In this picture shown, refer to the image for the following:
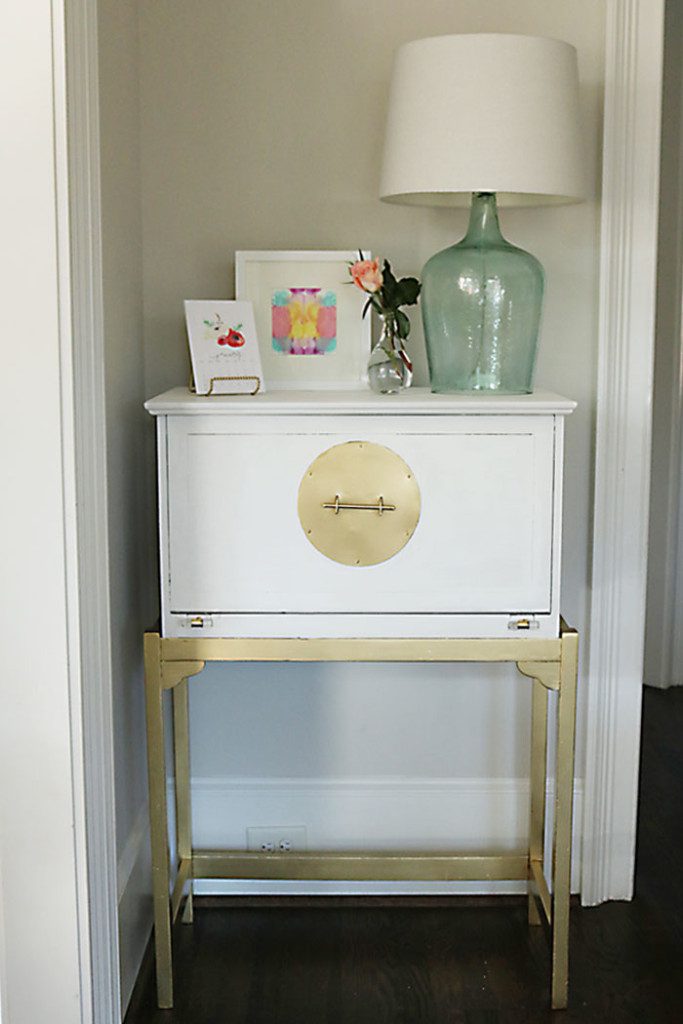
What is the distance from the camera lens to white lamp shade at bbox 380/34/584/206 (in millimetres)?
2227

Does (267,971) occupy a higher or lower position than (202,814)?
lower

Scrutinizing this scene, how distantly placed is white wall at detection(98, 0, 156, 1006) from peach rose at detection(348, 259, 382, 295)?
0.44 meters

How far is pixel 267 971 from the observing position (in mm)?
2465

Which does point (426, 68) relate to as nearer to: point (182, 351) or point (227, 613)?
point (182, 351)

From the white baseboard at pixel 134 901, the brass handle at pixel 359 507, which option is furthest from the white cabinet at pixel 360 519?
the white baseboard at pixel 134 901

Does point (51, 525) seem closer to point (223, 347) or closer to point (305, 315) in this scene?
point (223, 347)

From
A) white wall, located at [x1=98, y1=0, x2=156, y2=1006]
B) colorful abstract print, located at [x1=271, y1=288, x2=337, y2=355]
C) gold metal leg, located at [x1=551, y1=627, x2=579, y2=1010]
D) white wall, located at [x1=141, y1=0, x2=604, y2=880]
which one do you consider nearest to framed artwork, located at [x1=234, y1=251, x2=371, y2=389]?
colorful abstract print, located at [x1=271, y1=288, x2=337, y2=355]

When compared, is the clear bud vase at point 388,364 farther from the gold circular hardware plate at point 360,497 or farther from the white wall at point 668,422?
the white wall at point 668,422

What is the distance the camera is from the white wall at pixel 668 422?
13.6ft

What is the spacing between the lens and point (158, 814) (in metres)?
2.31

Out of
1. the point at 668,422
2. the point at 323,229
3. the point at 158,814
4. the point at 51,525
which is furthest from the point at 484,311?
the point at 668,422

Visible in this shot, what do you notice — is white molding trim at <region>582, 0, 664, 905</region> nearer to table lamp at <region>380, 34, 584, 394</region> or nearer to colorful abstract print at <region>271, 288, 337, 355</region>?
table lamp at <region>380, 34, 584, 394</region>

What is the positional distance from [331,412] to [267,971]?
1.08 meters

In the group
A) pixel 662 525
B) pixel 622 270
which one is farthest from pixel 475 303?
pixel 662 525
